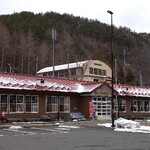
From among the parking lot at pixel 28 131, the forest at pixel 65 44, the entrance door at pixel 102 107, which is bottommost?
the parking lot at pixel 28 131

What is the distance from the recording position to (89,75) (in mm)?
80438

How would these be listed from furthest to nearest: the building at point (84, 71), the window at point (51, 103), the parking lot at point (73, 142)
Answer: the building at point (84, 71) → the window at point (51, 103) → the parking lot at point (73, 142)

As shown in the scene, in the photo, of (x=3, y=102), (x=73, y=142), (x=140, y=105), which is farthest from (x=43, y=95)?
(x=73, y=142)

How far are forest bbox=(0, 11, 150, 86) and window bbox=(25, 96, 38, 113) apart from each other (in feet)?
131

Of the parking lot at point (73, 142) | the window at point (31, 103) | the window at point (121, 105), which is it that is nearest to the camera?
the parking lot at point (73, 142)

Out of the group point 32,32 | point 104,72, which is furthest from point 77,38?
point 104,72

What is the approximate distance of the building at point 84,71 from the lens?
3073 inches

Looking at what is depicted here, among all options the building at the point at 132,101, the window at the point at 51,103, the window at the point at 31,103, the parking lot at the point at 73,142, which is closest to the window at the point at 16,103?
the window at the point at 31,103

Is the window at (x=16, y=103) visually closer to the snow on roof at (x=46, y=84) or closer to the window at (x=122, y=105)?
the snow on roof at (x=46, y=84)

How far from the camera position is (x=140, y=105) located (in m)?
52.8

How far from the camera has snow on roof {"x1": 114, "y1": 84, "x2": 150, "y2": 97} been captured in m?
49.0

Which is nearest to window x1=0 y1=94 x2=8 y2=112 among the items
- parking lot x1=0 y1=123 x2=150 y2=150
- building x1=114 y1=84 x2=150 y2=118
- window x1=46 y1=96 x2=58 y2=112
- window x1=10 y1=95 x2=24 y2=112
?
window x1=10 y1=95 x2=24 y2=112

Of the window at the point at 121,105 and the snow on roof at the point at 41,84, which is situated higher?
the snow on roof at the point at 41,84

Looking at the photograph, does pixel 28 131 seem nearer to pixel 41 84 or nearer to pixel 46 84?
pixel 41 84
